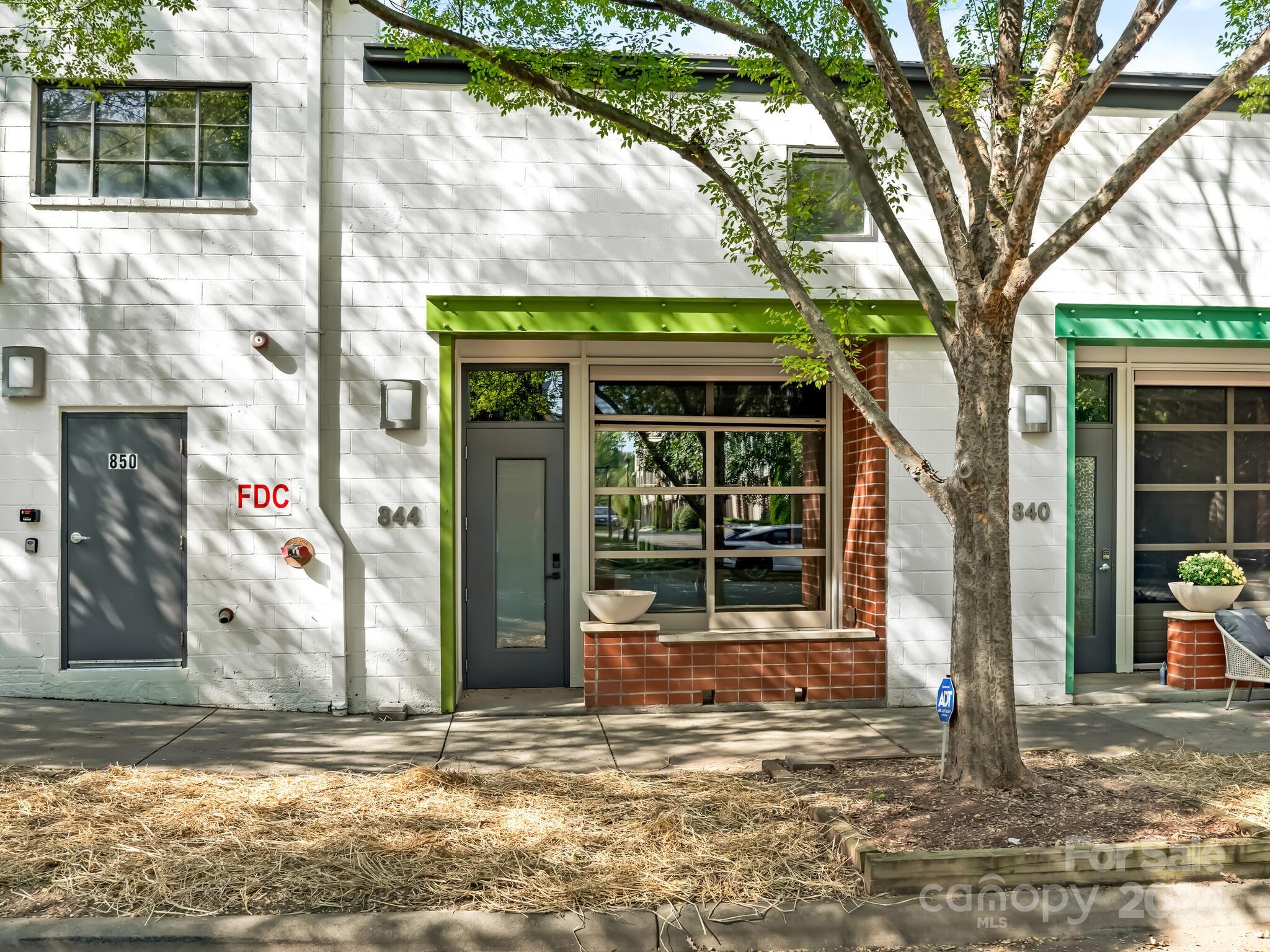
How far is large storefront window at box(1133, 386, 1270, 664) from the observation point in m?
10.8

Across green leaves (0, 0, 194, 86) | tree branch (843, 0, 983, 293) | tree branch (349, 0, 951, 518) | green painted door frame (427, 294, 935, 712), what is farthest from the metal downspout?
tree branch (843, 0, 983, 293)

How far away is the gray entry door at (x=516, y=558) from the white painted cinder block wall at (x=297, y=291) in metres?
0.82

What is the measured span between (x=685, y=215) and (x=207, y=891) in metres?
6.42

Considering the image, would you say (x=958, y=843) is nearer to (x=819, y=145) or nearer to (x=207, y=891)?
(x=207, y=891)

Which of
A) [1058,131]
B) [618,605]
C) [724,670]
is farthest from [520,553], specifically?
[1058,131]

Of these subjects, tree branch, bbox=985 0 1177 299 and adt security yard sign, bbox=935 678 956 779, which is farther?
adt security yard sign, bbox=935 678 956 779

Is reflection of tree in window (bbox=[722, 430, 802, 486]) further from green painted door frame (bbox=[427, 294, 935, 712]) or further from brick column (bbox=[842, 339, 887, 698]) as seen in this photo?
green painted door frame (bbox=[427, 294, 935, 712])

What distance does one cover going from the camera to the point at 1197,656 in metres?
9.90

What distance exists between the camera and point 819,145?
9422mm

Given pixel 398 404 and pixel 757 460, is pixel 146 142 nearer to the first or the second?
pixel 398 404

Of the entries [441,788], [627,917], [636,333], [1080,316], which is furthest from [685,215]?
[627,917]


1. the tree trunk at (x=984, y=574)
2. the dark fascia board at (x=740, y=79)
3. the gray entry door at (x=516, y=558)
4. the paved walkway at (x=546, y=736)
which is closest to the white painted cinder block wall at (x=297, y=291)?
the dark fascia board at (x=740, y=79)

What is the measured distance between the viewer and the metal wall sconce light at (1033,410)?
957cm

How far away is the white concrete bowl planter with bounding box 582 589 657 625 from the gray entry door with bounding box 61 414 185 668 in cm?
340
